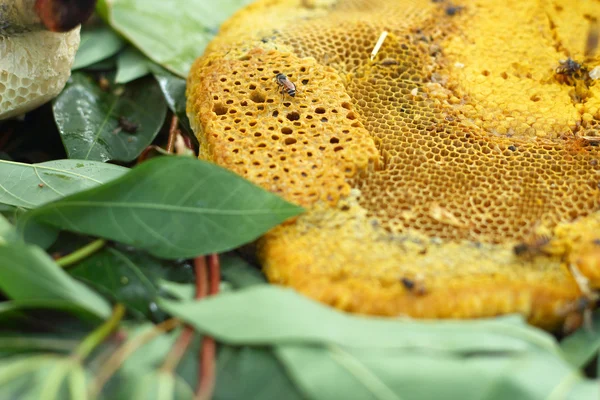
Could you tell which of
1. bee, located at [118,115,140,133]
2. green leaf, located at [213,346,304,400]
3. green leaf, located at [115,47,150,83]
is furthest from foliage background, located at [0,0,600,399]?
green leaf, located at [115,47,150,83]

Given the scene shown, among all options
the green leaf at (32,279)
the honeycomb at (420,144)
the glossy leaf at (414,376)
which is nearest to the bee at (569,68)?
the honeycomb at (420,144)

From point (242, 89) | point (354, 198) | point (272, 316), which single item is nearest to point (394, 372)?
point (272, 316)

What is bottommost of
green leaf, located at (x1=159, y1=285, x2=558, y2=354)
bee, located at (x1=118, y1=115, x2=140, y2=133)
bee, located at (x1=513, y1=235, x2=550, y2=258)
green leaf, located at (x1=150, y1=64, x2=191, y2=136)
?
bee, located at (x1=118, y1=115, x2=140, y2=133)

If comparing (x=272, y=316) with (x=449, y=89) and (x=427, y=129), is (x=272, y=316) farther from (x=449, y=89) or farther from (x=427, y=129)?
(x=449, y=89)

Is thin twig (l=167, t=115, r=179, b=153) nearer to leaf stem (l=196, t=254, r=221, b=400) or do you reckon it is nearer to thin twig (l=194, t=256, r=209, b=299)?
thin twig (l=194, t=256, r=209, b=299)

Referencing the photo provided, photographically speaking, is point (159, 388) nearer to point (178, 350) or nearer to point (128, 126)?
point (178, 350)

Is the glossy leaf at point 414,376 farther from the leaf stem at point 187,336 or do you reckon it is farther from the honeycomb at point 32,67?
the honeycomb at point 32,67

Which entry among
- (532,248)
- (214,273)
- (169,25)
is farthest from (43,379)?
(169,25)
